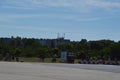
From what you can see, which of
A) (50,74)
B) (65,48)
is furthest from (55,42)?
(50,74)

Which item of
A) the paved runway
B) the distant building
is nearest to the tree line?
the distant building

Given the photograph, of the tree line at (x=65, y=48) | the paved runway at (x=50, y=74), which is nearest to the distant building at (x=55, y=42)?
the tree line at (x=65, y=48)

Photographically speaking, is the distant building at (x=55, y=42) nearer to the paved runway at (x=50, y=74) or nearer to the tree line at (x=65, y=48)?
the tree line at (x=65, y=48)

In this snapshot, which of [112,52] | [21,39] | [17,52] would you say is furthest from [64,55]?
[21,39]

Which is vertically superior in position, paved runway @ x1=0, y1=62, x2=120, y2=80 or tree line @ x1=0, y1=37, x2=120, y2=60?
tree line @ x1=0, y1=37, x2=120, y2=60

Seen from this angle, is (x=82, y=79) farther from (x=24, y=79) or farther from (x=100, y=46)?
(x=100, y=46)

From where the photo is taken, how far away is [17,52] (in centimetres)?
7231

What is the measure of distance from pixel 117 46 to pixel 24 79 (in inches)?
2068

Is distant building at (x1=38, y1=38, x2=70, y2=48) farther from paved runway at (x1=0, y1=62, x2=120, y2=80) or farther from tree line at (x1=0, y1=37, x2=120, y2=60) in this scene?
paved runway at (x1=0, y1=62, x2=120, y2=80)

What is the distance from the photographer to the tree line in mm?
68000

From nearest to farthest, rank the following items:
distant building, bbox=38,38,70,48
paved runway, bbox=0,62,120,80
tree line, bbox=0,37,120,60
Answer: paved runway, bbox=0,62,120,80, tree line, bbox=0,37,120,60, distant building, bbox=38,38,70,48

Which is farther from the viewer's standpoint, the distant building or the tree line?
the distant building

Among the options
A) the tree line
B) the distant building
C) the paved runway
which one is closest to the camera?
the paved runway

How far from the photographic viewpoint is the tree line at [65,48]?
68.0 meters
